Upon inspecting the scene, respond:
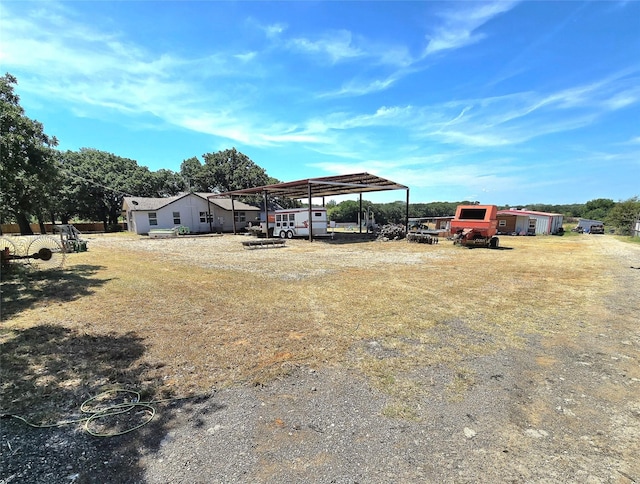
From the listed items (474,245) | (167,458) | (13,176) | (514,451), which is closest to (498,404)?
(514,451)

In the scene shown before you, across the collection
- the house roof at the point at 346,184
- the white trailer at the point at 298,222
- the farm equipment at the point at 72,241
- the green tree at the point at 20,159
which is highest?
the house roof at the point at 346,184

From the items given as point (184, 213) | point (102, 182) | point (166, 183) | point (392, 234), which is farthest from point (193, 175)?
point (392, 234)

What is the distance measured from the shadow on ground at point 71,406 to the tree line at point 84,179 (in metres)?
5.73

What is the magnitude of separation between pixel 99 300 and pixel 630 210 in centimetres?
5493

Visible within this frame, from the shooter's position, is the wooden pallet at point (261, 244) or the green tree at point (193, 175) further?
the green tree at point (193, 175)

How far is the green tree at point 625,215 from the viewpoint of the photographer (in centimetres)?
3533

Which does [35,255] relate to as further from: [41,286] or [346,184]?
[346,184]

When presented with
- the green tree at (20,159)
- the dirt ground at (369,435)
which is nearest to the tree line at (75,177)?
the green tree at (20,159)

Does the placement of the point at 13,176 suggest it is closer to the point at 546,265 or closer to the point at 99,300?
the point at 99,300

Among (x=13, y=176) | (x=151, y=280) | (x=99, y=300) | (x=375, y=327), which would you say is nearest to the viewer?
(x=375, y=327)

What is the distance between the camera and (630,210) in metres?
→ 38.5

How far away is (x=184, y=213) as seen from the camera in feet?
107

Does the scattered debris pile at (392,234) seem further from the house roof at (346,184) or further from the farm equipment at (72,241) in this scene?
the farm equipment at (72,241)

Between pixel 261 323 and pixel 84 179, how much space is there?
40.2m
